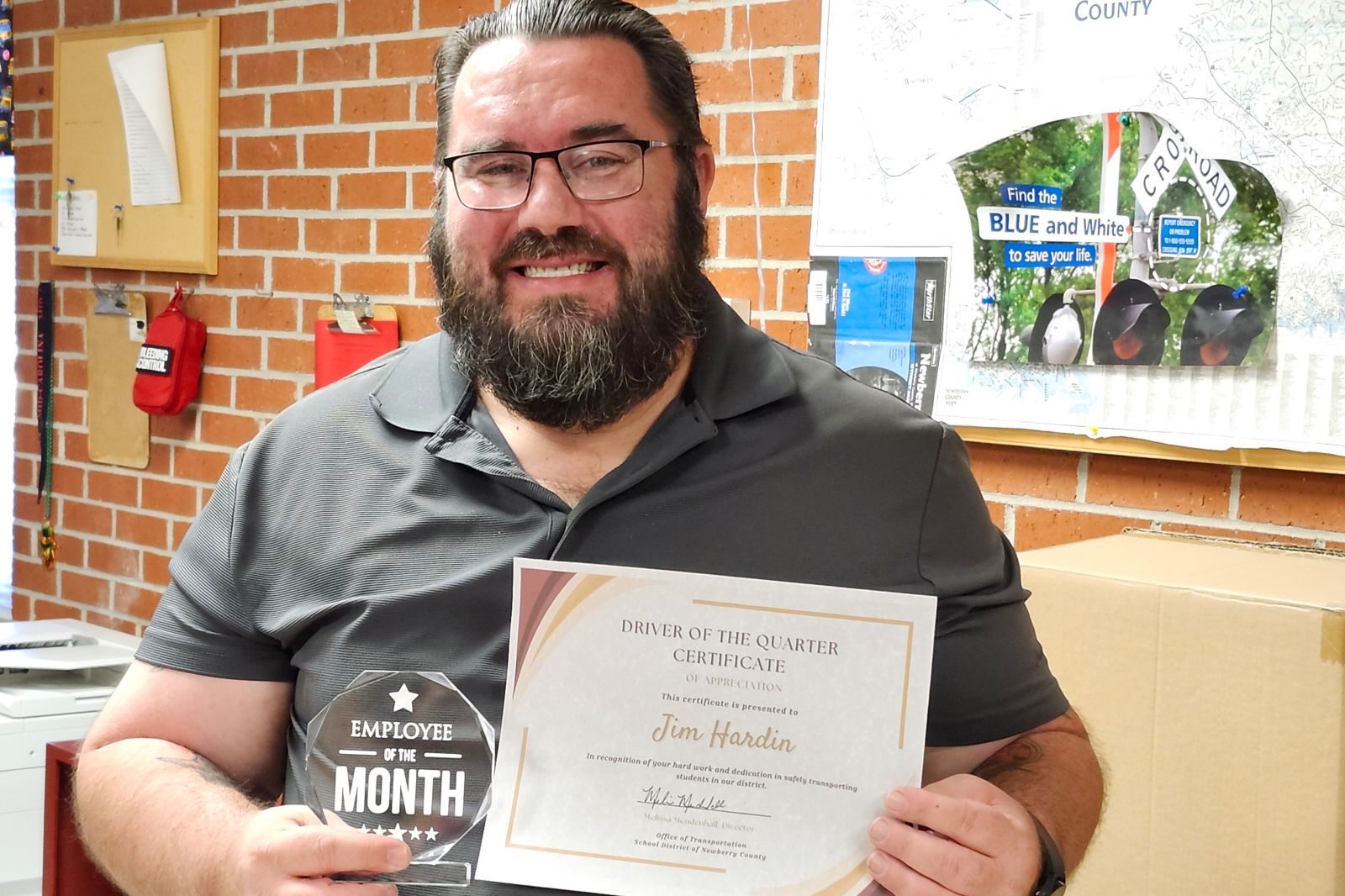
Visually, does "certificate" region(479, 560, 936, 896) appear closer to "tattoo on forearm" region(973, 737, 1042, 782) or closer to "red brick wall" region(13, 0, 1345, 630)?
"tattoo on forearm" region(973, 737, 1042, 782)

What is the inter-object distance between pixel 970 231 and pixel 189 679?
128cm

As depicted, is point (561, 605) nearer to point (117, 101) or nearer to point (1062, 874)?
point (1062, 874)

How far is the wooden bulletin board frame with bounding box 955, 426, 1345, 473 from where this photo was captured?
1.74 m

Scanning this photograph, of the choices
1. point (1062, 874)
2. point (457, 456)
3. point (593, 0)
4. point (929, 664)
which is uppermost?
point (593, 0)

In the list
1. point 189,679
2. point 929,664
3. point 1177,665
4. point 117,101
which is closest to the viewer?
point 929,664

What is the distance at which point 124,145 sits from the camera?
10.6ft

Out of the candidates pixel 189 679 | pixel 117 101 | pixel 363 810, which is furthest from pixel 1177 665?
pixel 117 101

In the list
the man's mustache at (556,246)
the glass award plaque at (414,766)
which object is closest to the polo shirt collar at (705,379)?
the man's mustache at (556,246)

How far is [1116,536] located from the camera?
1.84 meters

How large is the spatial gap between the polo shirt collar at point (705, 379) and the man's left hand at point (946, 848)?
0.44m

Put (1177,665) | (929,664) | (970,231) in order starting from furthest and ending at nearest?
(970,231) → (1177,665) → (929,664)

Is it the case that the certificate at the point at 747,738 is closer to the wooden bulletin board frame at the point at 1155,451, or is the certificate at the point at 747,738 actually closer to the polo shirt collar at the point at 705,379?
the polo shirt collar at the point at 705,379

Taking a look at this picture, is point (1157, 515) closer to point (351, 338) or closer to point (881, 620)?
point (881, 620)

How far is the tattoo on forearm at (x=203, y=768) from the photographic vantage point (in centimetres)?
131
